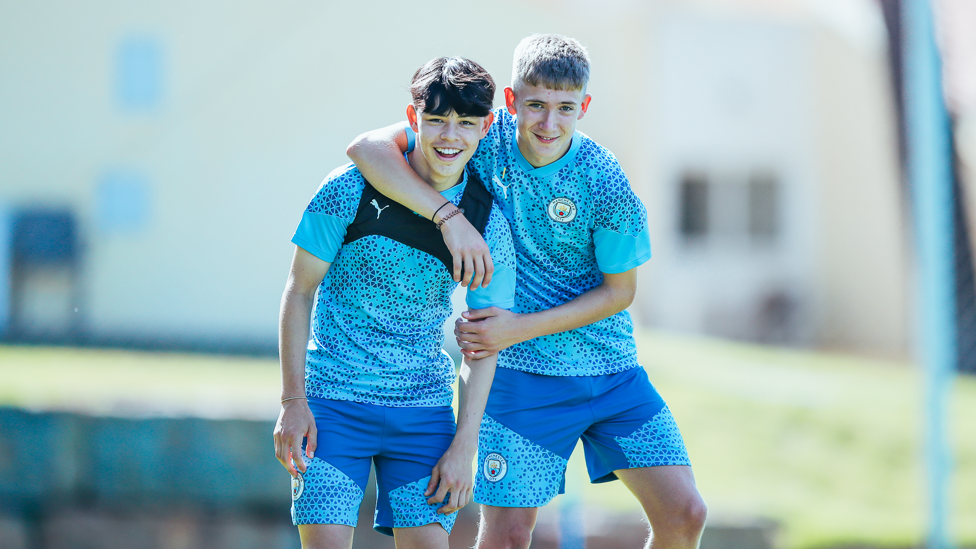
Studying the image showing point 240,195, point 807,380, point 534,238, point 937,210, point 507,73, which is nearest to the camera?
point 534,238

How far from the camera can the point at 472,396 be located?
2.71 m

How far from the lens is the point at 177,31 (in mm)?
13164

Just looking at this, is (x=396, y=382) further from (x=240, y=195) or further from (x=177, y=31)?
(x=177, y=31)

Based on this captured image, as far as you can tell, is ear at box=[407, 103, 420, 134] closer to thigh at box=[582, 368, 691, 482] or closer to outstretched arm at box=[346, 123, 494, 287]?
outstretched arm at box=[346, 123, 494, 287]

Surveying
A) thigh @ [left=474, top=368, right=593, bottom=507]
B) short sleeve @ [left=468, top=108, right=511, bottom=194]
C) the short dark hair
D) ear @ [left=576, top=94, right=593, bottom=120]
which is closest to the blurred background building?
thigh @ [left=474, top=368, right=593, bottom=507]

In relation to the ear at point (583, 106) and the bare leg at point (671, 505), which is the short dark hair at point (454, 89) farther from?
the bare leg at point (671, 505)

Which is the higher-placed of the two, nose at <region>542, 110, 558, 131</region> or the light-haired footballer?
nose at <region>542, 110, 558, 131</region>

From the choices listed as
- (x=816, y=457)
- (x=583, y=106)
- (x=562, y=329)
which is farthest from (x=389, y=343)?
(x=816, y=457)

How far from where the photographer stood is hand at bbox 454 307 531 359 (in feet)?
8.92

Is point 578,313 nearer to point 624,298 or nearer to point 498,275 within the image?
point 624,298

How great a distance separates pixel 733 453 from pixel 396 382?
176 inches

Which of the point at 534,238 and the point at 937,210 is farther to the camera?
the point at 937,210

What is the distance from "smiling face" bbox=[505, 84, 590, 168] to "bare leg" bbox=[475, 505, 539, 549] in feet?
3.46

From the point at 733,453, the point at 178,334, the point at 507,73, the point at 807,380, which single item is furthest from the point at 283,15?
the point at 733,453
